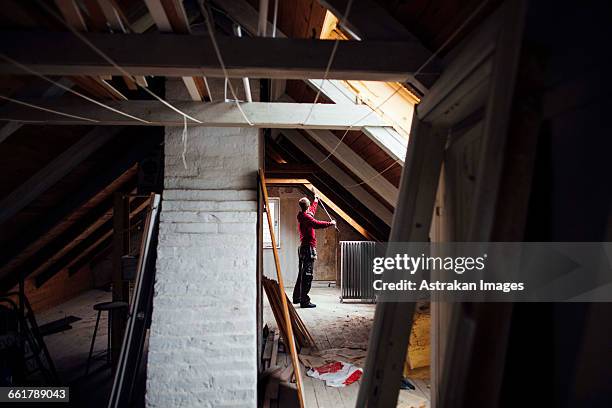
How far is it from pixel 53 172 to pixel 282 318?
2256 mm

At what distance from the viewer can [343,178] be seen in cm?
428

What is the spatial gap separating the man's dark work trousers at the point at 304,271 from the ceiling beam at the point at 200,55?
3.78 meters

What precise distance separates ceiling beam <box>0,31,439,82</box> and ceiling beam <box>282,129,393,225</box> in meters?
2.55

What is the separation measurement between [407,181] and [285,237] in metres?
6.44

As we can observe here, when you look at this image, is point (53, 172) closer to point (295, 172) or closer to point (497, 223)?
point (295, 172)

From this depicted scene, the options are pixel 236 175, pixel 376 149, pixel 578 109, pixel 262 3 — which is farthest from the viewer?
pixel 376 149

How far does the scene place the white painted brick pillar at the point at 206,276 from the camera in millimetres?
2336

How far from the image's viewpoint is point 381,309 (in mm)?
1210

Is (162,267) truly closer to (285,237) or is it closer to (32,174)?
(32,174)

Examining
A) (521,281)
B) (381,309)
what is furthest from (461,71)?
(381,309)

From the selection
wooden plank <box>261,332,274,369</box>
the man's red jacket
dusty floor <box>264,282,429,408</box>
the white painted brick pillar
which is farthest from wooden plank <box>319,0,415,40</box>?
the man's red jacket

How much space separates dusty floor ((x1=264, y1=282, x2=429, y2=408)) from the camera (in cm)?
265

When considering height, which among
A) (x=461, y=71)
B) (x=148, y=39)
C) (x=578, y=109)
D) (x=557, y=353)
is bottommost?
(x=557, y=353)

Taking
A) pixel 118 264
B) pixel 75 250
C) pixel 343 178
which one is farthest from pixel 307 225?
pixel 75 250
